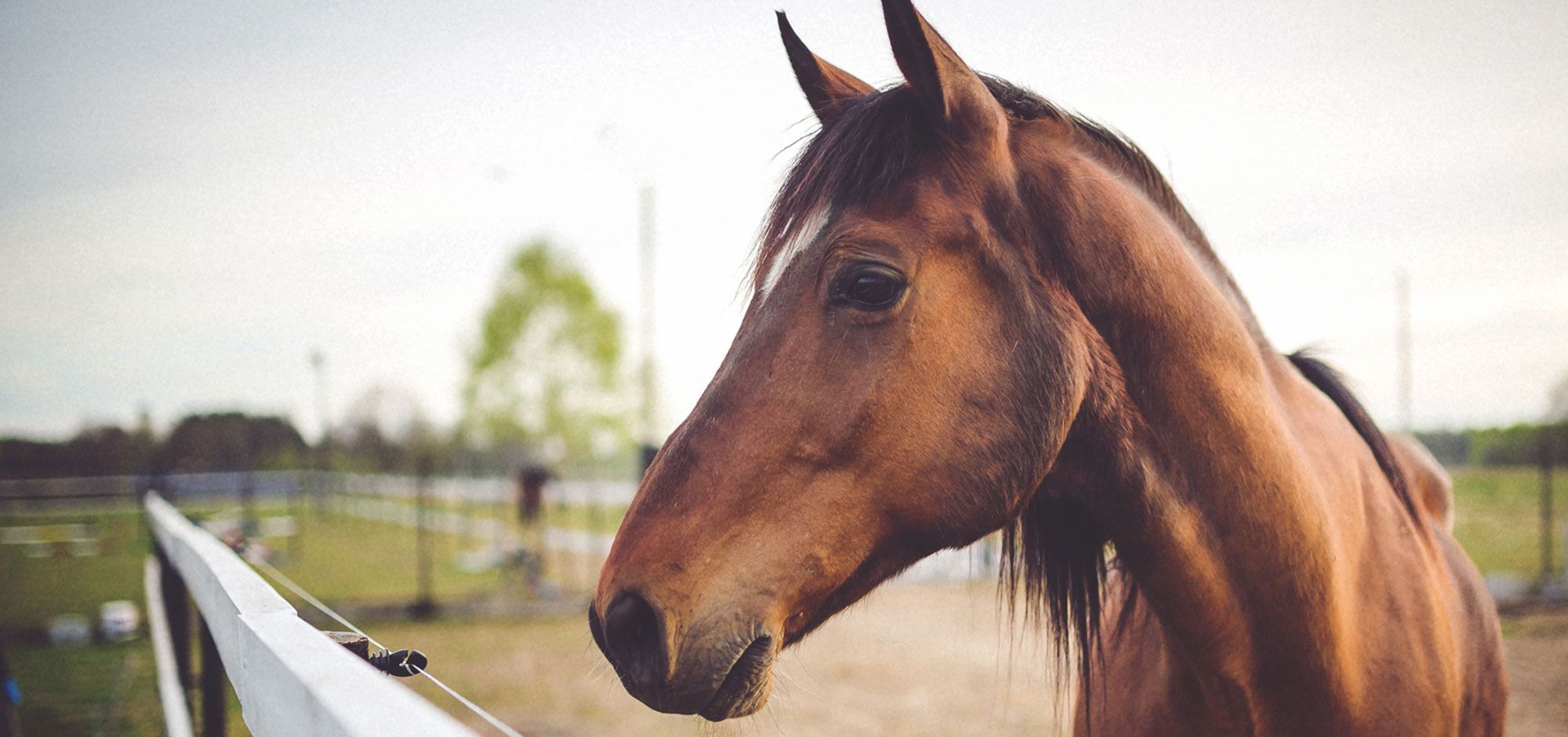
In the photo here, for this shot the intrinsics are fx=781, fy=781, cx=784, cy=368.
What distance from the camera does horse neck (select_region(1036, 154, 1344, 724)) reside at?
4.85 ft

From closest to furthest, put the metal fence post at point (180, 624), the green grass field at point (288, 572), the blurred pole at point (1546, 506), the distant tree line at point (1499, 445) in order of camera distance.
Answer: the metal fence post at point (180, 624) → the green grass field at point (288, 572) → the blurred pole at point (1546, 506) → the distant tree line at point (1499, 445)

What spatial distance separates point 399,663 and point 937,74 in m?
1.35

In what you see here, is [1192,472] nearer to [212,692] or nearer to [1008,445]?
[1008,445]

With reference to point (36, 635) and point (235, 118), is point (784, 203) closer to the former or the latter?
point (36, 635)

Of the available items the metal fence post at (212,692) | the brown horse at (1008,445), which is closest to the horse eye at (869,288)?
the brown horse at (1008,445)

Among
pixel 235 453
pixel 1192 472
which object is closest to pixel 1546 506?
pixel 1192 472

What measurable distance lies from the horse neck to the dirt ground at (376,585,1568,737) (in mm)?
2811

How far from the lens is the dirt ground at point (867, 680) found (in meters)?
6.13

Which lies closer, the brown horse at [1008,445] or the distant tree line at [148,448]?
the brown horse at [1008,445]

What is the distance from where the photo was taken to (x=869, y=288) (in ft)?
4.47

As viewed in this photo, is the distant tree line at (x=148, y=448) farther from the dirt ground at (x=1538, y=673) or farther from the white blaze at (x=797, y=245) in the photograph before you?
the dirt ground at (x=1538, y=673)

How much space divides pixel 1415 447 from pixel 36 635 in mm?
12350

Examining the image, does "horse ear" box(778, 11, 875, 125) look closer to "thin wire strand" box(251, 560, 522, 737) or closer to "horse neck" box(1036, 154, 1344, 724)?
"horse neck" box(1036, 154, 1344, 724)

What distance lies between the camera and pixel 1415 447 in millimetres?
3340
